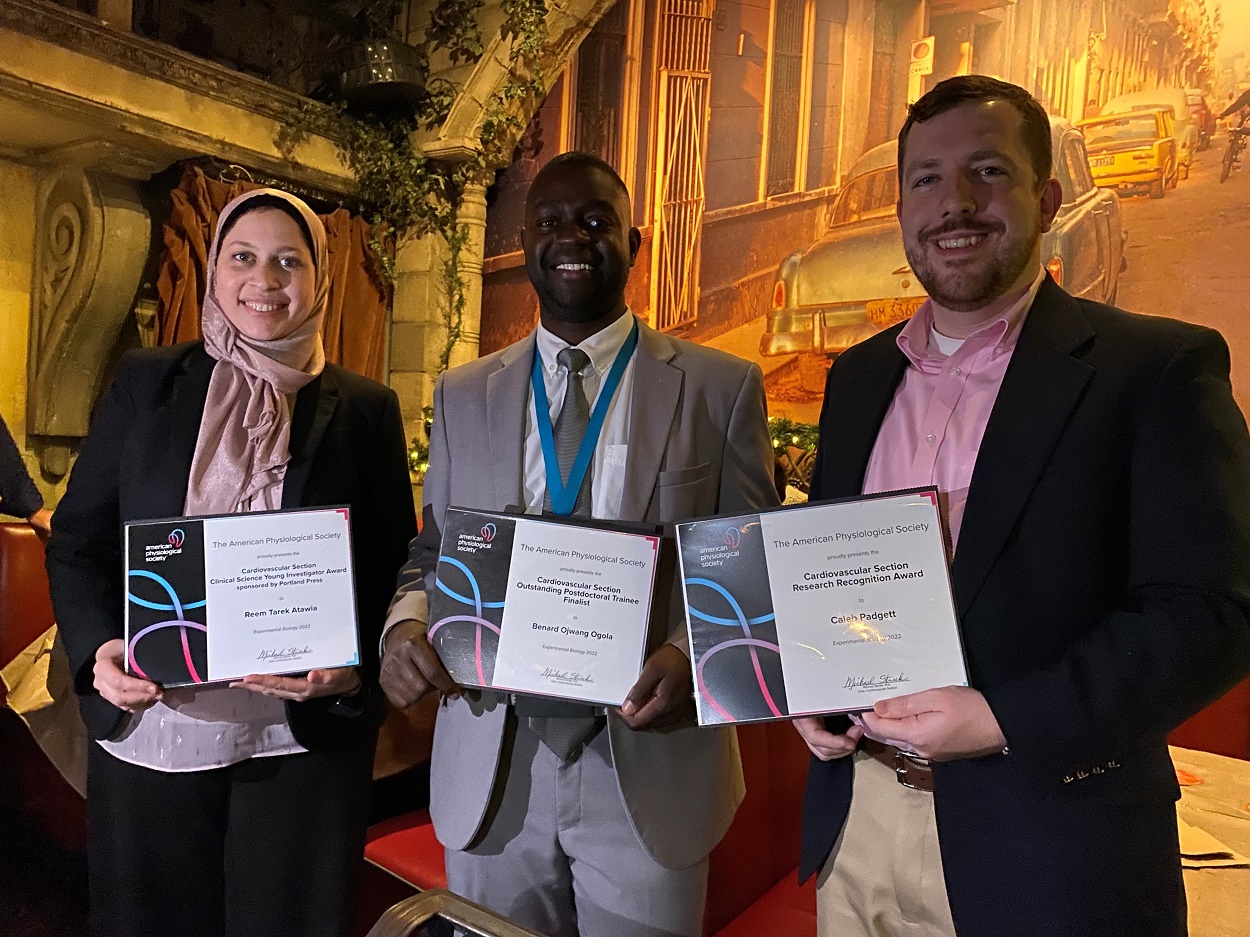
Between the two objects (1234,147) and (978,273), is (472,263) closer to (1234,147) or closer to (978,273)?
(1234,147)

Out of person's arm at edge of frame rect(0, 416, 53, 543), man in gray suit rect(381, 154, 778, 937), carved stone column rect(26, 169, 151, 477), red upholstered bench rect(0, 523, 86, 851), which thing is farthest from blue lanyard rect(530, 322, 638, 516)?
carved stone column rect(26, 169, 151, 477)

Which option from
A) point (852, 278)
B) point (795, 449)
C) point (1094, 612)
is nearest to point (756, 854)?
point (1094, 612)

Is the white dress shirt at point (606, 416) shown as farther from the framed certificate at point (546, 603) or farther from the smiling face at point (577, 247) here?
the framed certificate at point (546, 603)

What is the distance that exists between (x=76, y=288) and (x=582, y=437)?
3.58m

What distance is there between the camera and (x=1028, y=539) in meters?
0.95

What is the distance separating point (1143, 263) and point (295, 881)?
365 cm

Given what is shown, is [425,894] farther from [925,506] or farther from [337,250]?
[337,250]

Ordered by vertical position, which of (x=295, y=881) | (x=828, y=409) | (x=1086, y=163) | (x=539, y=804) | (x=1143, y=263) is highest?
(x=1086, y=163)

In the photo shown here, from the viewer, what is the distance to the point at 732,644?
3.38ft

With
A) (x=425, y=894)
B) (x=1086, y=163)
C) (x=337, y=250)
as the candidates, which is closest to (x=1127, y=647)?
(x=425, y=894)

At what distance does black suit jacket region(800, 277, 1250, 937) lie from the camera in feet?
2.85

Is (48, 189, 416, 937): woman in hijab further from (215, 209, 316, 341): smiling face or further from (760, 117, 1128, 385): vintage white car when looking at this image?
(760, 117, 1128, 385): vintage white car

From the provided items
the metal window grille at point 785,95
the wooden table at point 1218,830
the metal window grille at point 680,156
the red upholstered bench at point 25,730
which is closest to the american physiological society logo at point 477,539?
the wooden table at point 1218,830

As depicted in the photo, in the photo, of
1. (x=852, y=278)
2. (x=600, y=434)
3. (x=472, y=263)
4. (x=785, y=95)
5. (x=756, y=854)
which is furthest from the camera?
(x=472, y=263)
